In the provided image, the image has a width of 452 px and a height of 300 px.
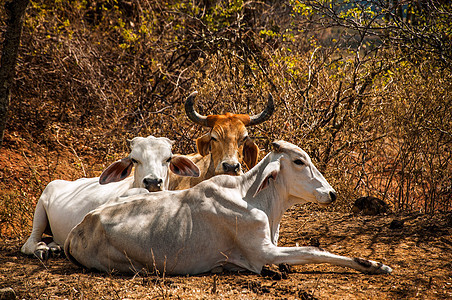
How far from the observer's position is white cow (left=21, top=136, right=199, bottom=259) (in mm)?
5383

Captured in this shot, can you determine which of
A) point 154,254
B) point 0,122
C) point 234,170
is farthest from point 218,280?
point 0,122

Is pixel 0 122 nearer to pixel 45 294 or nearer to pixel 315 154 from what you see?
pixel 45 294

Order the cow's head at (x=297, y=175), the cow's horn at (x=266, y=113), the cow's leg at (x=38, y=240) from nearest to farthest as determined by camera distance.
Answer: the cow's head at (x=297, y=175), the cow's leg at (x=38, y=240), the cow's horn at (x=266, y=113)

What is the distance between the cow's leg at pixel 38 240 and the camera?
5.35 meters

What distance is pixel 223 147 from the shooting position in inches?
251

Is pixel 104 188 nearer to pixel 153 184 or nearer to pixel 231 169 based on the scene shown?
pixel 153 184

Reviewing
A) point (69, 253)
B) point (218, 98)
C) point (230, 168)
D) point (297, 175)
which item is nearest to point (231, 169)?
point (230, 168)

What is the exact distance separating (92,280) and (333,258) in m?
2.00

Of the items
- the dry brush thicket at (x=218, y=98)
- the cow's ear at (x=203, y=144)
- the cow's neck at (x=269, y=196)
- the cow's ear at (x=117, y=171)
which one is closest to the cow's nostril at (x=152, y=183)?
the cow's ear at (x=117, y=171)

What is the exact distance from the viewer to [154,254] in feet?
14.5

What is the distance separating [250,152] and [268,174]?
6.46ft

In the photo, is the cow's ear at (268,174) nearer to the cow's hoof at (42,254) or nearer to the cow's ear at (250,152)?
the cow's ear at (250,152)

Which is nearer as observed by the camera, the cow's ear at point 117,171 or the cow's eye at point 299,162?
the cow's eye at point 299,162

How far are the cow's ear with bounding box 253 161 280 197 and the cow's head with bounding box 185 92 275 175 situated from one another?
3.95 feet
